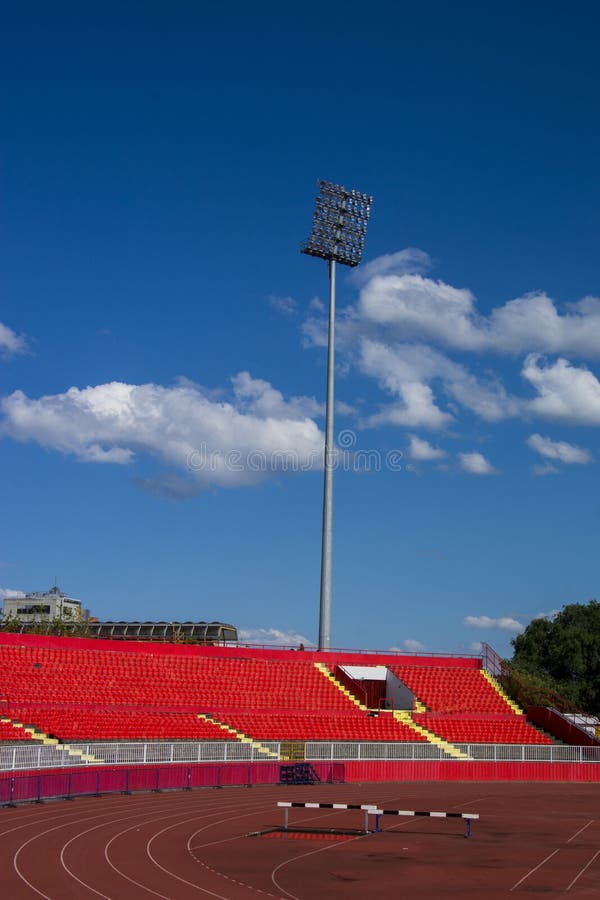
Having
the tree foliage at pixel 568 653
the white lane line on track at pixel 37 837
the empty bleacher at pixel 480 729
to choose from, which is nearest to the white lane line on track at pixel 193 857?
the white lane line on track at pixel 37 837

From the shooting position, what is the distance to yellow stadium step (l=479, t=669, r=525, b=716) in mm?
54938

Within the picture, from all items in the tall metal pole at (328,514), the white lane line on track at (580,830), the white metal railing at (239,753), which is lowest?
the white lane line on track at (580,830)

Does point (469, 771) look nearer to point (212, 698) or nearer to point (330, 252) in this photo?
point (212, 698)

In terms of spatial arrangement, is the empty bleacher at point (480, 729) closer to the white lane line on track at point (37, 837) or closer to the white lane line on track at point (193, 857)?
the white lane line on track at point (193, 857)

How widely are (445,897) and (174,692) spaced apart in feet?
98.0

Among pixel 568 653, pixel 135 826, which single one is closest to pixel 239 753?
pixel 135 826

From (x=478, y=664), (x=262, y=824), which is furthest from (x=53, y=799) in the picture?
(x=478, y=664)

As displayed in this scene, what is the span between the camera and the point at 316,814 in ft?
104

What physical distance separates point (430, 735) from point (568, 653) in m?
60.5

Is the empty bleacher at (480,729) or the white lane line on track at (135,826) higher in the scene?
the empty bleacher at (480,729)

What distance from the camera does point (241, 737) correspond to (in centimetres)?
4391

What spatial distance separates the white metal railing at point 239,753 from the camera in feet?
114

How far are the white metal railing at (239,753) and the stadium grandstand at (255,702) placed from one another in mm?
89

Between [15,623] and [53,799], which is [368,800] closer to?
[53,799]
